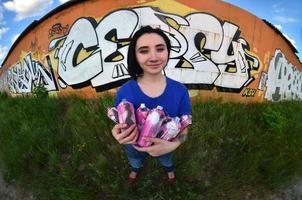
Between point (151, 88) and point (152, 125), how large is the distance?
0.39m

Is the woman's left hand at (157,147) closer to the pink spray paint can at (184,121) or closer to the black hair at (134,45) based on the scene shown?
the pink spray paint can at (184,121)

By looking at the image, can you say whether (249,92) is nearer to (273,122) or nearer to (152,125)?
(273,122)

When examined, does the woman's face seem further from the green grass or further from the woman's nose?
the green grass

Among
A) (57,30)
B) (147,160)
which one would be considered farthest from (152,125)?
(57,30)

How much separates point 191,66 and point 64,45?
4601 millimetres

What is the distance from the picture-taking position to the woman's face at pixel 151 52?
3.20m

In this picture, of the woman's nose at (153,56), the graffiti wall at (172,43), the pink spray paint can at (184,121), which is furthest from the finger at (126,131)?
the graffiti wall at (172,43)

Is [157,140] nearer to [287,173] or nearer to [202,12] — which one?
[287,173]

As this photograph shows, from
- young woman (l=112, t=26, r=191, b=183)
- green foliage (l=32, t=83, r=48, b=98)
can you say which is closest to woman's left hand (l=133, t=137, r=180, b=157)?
young woman (l=112, t=26, r=191, b=183)

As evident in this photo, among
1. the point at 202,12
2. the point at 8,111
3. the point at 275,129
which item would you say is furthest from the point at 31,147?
the point at 202,12

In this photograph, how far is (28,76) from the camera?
16.0 metres

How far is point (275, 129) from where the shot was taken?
9.01 metres

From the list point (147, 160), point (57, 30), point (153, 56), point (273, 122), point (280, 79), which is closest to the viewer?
point (153, 56)

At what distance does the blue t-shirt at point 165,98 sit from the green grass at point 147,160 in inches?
127
